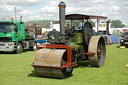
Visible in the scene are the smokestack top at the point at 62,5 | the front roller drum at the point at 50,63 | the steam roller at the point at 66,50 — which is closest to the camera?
the front roller drum at the point at 50,63

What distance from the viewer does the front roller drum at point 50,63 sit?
732 centimetres

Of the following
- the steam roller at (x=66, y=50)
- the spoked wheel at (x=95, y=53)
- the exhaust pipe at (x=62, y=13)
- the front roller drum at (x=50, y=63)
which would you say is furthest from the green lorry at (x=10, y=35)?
the front roller drum at (x=50, y=63)

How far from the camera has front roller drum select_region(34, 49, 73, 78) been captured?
7324mm

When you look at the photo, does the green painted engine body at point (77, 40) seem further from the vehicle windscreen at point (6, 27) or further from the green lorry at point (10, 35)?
the vehicle windscreen at point (6, 27)

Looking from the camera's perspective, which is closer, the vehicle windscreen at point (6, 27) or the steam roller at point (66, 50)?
the steam roller at point (66, 50)

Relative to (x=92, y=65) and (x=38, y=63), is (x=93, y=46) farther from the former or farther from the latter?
(x=38, y=63)

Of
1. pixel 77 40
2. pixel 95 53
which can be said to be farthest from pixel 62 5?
pixel 95 53

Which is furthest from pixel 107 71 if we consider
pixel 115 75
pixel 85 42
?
pixel 85 42

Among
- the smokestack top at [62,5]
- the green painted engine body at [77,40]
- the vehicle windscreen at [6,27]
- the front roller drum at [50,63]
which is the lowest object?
the front roller drum at [50,63]

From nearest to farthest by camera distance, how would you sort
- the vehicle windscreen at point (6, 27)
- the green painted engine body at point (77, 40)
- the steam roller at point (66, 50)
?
1. the steam roller at point (66, 50)
2. the green painted engine body at point (77, 40)
3. the vehicle windscreen at point (6, 27)

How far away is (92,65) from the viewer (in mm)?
9984

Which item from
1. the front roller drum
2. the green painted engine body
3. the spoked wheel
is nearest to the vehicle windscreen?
the green painted engine body

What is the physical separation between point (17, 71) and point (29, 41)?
985 centimetres

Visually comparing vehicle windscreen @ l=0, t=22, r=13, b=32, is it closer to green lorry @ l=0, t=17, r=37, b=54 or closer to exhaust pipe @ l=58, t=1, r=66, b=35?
green lorry @ l=0, t=17, r=37, b=54
